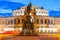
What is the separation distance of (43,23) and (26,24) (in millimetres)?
15216

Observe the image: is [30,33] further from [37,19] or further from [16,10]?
[16,10]

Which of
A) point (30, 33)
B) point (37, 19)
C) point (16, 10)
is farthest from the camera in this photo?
point (16, 10)

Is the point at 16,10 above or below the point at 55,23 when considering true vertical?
above

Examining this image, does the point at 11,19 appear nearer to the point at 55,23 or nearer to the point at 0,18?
the point at 0,18

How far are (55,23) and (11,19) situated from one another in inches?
282

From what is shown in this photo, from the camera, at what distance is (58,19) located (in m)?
32.4

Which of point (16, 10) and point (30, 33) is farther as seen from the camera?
point (16, 10)

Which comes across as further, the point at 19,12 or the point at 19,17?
the point at 19,12

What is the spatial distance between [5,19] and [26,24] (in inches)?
665

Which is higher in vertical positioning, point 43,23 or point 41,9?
point 41,9

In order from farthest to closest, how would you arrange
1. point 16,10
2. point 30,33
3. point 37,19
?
point 16,10, point 37,19, point 30,33

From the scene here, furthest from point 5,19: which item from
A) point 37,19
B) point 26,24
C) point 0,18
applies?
point 26,24

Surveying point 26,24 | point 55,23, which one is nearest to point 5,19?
point 55,23

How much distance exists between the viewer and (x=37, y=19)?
101 ft
